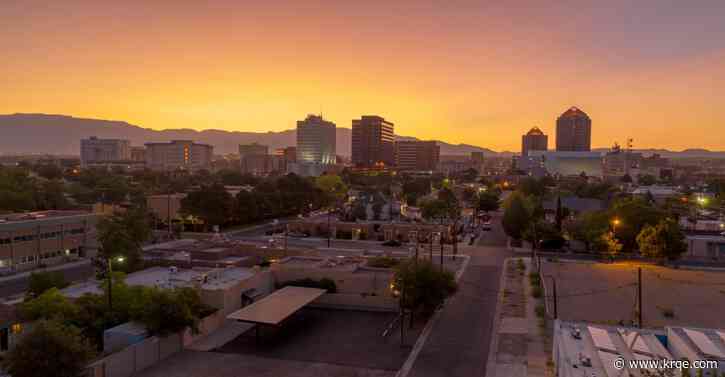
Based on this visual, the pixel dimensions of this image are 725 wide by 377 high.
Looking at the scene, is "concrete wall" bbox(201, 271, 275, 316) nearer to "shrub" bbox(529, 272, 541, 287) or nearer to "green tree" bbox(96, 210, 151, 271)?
"green tree" bbox(96, 210, 151, 271)

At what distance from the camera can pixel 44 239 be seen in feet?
141

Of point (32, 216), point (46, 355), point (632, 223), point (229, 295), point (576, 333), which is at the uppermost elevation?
point (632, 223)

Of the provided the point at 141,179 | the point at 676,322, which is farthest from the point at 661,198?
the point at 141,179

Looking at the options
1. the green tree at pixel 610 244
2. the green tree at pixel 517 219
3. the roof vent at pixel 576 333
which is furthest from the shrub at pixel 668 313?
the green tree at pixel 517 219

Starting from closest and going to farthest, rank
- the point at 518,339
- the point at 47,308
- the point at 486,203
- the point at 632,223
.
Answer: the point at 47,308 → the point at 518,339 → the point at 632,223 → the point at 486,203

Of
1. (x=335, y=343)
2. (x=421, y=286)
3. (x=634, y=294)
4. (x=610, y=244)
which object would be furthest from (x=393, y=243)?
(x=335, y=343)

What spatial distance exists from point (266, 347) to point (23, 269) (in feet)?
94.4

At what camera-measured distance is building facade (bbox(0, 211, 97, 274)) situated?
39906 millimetres

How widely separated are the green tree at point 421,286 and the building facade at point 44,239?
33287 mm

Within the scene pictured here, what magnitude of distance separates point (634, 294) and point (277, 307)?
912 inches

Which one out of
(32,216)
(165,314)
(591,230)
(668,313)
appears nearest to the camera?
(165,314)

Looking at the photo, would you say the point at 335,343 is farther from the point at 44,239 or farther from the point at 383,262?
the point at 44,239

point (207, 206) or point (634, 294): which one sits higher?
point (207, 206)

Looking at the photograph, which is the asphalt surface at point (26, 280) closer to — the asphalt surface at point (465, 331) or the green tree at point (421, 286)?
the green tree at point (421, 286)
